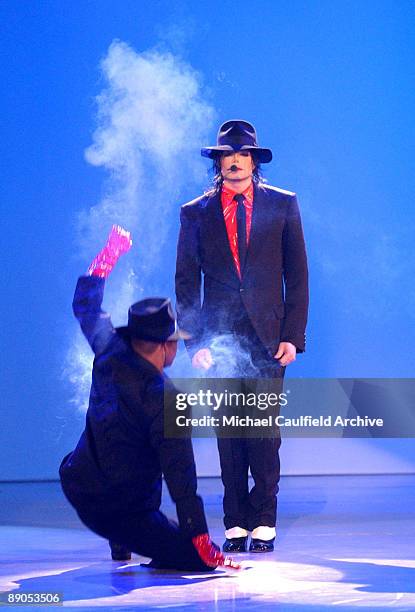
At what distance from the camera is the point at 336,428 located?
5.30m

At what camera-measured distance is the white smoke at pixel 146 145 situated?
454 centimetres

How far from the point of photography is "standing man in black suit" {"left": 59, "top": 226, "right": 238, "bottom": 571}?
2.40 m

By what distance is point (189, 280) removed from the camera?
3020 millimetres

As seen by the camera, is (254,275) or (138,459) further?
(254,275)

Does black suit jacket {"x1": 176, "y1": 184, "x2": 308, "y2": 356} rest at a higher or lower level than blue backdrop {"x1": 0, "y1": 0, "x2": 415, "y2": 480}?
lower

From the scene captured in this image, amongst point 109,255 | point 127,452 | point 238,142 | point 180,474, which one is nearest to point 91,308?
point 109,255

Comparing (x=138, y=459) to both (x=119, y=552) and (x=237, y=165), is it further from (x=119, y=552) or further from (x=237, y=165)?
(x=237, y=165)

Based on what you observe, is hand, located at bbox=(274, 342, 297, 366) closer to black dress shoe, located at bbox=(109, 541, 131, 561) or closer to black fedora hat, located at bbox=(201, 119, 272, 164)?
black fedora hat, located at bbox=(201, 119, 272, 164)

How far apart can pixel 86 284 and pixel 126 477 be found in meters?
0.49

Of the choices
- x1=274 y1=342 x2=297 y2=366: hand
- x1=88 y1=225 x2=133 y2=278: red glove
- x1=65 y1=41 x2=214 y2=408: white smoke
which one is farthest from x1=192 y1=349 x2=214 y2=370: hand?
x1=65 y1=41 x2=214 y2=408: white smoke

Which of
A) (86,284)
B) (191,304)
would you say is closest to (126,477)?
(86,284)

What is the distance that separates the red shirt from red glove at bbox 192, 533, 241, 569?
83 centimetres

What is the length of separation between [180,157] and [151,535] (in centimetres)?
245

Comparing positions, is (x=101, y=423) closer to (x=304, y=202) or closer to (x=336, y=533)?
(x=336, y=533)
